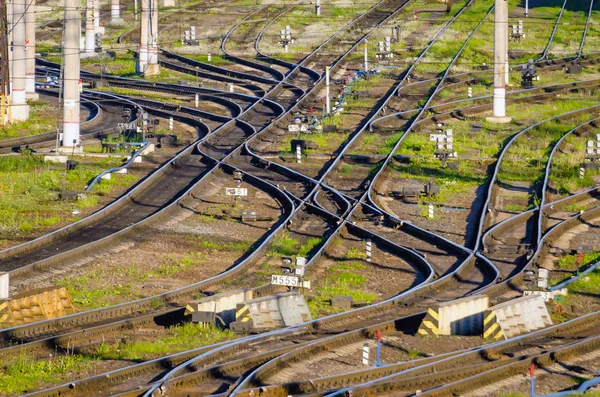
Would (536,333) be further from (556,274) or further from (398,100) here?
(398,100)

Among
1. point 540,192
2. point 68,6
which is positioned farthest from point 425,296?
point 68,6

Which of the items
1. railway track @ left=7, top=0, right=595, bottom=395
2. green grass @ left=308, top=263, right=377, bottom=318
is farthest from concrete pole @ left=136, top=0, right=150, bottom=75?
green grass @ left=308, top=263, right=377, bottom=318

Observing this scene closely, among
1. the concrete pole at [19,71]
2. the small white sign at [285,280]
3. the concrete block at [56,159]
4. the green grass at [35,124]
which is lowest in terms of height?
the small white sign at [285,280]

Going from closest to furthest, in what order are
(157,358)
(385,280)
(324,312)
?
1. (157,358)
2. (324,312)
3. (385,280)

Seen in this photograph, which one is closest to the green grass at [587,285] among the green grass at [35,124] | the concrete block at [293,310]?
the concrete block at [293,310]

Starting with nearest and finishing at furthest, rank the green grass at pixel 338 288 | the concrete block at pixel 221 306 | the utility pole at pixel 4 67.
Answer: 1. the concrete block at pixel 221 306
2. the green grass at pixel 338 288
3. the utility pole at pixel 4 67

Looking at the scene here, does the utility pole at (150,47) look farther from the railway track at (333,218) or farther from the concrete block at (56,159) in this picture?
the concrete block at (56,159)

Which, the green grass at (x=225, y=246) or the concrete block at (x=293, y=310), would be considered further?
the green grass at (x=225, y=246)
